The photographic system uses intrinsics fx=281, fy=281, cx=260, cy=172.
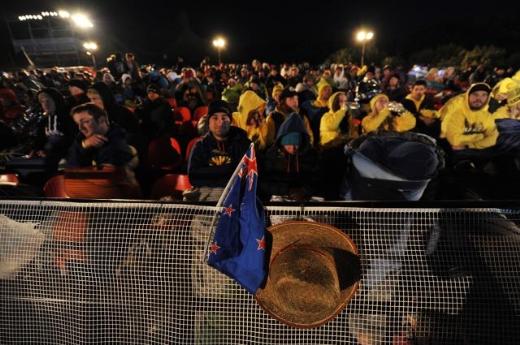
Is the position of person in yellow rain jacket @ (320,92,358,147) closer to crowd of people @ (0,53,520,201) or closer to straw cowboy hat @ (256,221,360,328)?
crowd of people @ (0,53,520,201)

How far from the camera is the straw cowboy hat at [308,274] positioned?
5.24ft

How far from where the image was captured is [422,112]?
6.31 metres

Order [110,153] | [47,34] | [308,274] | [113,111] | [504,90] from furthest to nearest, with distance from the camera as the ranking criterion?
[47,34], [504,90], [113,111], [110,153], [308,274]

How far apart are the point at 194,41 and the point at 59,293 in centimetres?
4221

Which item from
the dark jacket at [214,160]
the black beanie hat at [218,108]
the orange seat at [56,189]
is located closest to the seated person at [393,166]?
the dark jacket at [214,160]

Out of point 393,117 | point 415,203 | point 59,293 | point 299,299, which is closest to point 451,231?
point 415,203

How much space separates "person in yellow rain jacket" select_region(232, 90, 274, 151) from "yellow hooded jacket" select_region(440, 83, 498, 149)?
128 inches

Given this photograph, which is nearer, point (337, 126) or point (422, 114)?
point (337, 126)

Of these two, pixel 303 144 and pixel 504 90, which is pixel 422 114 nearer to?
pixel 504 90

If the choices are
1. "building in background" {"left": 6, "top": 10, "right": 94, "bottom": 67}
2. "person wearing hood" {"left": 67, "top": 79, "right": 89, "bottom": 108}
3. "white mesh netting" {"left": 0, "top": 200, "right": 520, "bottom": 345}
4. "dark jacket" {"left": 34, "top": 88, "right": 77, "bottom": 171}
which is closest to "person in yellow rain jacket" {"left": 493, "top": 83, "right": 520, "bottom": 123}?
"white mesh netting" {"left": 0, "top": 200, "right": 520, "bottom": 345}

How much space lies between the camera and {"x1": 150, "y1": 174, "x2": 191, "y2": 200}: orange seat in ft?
12.3

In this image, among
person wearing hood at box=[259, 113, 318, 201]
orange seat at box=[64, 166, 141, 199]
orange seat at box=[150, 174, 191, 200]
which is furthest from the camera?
person wearing hood at box=[259, 113, 318, 201]

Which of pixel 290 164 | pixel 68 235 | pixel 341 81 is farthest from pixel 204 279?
pixel 341 81

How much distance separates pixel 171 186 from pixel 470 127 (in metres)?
5.02
